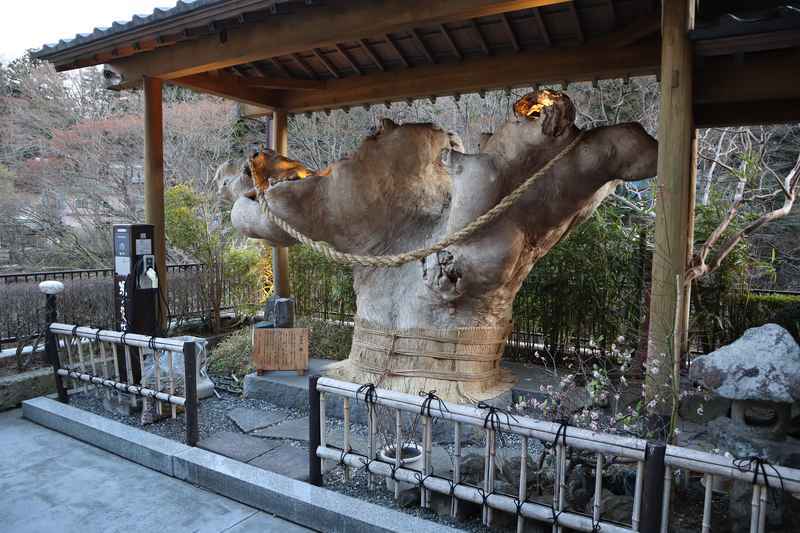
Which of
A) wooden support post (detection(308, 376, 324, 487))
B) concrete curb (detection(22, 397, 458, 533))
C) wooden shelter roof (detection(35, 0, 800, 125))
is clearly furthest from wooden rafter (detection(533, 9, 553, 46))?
concrete curb (detection(22, 397, 458, 533))

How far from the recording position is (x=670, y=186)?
3.27 metres

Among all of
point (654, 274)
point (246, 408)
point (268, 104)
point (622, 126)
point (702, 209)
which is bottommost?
point (246, 408)

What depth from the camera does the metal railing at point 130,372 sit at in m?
4.02

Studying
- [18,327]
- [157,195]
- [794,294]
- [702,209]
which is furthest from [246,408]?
[794,294]

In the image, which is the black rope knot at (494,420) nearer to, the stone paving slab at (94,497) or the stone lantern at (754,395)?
the stone lantern at (754,395)

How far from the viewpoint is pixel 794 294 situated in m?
5.72

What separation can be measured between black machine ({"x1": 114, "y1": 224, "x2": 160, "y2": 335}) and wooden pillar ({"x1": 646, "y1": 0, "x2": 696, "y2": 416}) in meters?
4.38

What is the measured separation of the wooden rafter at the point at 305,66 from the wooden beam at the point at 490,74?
21cm

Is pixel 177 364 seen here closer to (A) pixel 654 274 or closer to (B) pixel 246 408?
(B) pixel 246 408

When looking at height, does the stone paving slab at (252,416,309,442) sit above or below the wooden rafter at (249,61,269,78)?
below

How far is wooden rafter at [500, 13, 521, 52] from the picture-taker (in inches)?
183

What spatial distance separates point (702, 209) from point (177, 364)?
222 inches

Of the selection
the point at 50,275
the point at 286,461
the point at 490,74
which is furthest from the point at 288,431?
the point at 50,275

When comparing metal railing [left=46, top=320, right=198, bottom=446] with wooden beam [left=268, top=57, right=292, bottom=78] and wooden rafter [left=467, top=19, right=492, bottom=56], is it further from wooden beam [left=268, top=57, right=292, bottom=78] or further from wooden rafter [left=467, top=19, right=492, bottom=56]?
wooden rafter [left=467, top=19, right=492, bottom=56]
